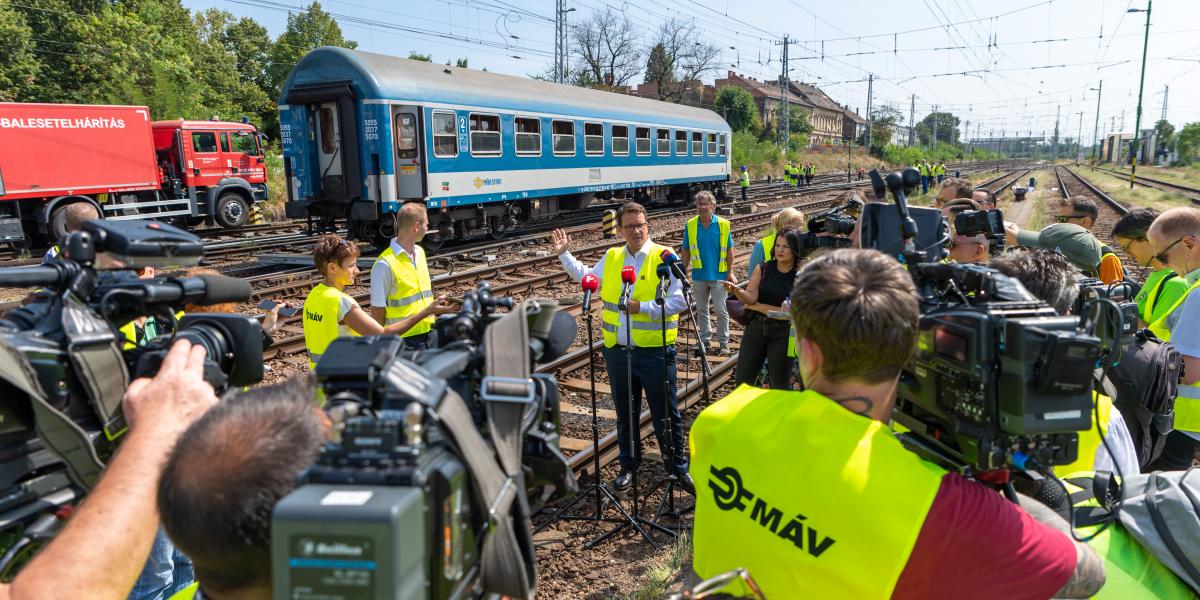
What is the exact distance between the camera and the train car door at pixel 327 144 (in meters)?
14.1

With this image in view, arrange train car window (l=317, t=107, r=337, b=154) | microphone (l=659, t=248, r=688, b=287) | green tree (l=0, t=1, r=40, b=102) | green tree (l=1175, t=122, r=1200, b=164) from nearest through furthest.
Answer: microphone (l=659, t=248, r=688, b=287) < train car window (l=317, t=107, r=337, b=154) < green tree (l=0, t=1, r=40, b=102) < green tree (l=1175, t=122, r=1200, b=164)

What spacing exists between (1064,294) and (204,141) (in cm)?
2164

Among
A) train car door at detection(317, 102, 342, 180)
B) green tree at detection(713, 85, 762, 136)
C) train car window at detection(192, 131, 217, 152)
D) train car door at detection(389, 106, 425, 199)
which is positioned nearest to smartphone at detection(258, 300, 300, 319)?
train car door at detection(389, 106, 425, 199)

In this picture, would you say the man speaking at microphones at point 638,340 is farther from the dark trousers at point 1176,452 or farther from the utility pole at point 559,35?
the utility pole at point 559,35

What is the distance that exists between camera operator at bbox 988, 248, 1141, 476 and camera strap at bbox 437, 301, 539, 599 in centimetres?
192

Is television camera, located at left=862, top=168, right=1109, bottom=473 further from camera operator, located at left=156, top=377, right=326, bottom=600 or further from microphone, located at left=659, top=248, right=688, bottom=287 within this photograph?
microphone, located at left=659, top=248, right=688, bottom=287

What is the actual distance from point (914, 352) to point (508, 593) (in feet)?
4.24

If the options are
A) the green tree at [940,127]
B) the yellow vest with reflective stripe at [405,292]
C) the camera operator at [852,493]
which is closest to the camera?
the camera operator at [852,493]

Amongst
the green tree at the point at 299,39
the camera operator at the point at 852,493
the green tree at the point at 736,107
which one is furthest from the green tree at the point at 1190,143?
the camera operator at the point at 852,493

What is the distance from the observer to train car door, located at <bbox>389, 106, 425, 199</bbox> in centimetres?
1372

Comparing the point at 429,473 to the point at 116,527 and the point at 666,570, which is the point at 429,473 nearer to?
the point at 116,527

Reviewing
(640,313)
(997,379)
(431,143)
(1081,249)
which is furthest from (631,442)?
(431,143)

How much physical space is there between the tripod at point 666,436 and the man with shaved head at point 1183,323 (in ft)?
8.80

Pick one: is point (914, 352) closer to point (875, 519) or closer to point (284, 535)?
point (875, 519)
